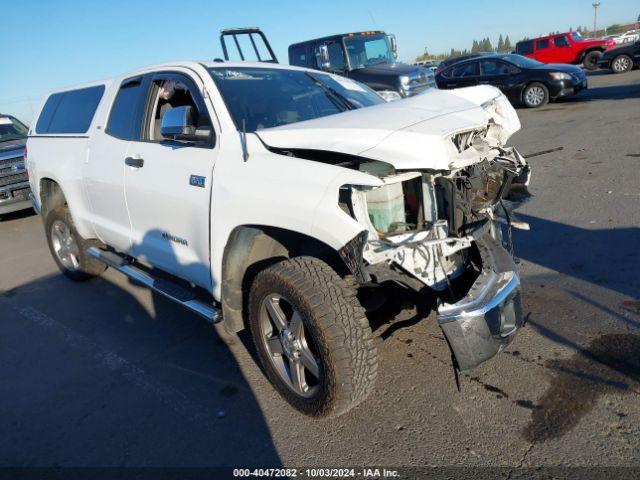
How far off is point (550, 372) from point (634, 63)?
24.1 metres

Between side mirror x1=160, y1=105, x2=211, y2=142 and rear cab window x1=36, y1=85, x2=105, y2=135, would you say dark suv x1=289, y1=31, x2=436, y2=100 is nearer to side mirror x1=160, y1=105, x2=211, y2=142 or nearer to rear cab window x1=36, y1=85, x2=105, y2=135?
rear cab window x1=36, y1=85, x2=105, y2=135

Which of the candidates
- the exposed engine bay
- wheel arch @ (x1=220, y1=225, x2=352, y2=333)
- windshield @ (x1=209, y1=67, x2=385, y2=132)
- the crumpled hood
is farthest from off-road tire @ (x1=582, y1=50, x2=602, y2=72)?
wheel arch @ (x1=220, y1=225, x2=352, y2=333)

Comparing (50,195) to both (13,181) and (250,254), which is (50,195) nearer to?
(250,254)

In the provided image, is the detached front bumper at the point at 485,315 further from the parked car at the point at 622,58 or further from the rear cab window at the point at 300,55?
the parked car at the point at 622,58

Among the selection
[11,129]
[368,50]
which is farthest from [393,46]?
[11,129]

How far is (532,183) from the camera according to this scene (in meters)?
7.43

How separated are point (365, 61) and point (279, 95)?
11.0 m

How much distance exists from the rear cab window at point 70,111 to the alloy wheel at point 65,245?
3.37 feet

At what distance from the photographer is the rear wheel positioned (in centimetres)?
2219

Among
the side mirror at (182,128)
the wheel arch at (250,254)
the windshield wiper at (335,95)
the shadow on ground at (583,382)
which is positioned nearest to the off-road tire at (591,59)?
the windshield wiper at (335,95)

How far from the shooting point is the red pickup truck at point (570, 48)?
25.3 meters

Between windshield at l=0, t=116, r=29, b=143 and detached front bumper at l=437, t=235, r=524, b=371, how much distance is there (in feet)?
34.9

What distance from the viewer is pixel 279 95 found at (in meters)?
3.80

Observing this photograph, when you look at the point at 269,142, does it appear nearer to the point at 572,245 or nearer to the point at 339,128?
the point at 339,128
